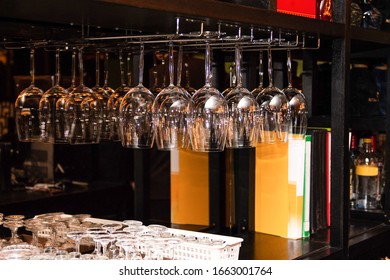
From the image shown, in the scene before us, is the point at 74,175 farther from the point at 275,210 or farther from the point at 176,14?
the point at 176,14

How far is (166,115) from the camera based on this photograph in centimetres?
203

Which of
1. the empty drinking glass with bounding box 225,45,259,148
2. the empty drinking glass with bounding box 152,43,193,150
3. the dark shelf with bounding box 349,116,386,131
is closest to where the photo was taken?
the empty drinking glass with bounding box 152,43,193,150

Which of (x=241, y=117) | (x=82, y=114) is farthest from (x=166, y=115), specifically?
(x=82, y=114)

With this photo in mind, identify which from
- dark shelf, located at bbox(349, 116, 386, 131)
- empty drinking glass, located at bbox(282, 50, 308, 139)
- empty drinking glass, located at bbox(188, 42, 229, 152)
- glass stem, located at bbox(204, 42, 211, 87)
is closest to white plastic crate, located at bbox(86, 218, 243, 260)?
empty drinking glass, located at bbox(188, 42, 229, 152)

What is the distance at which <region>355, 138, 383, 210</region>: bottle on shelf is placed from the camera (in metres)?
3.15

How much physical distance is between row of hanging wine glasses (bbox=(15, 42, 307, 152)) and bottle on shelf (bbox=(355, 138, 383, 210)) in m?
0.83

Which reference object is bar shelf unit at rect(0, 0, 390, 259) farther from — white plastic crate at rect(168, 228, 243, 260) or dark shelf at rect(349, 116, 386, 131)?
white plastic crate at rect(168, 228, 243, 260)

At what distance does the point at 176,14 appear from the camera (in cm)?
170

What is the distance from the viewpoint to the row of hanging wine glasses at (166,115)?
80.2 inches

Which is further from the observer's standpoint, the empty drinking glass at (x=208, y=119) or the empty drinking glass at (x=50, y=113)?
the empty drinking glass at (x=50, y=113)

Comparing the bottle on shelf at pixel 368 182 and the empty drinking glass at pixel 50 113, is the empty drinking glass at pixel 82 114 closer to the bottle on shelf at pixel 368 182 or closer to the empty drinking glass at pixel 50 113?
the empty drinking glass at pixel 50 113

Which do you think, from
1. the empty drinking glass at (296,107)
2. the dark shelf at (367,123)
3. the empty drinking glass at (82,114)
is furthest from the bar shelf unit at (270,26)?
the empty drinking glass at (82,114)

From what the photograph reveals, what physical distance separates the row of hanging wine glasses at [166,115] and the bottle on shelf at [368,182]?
827mm
